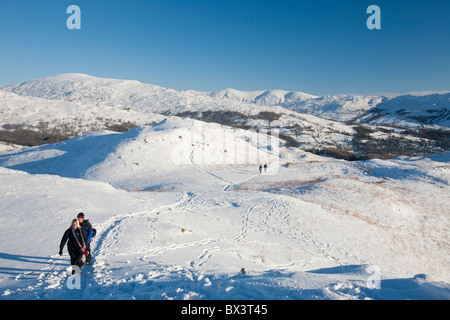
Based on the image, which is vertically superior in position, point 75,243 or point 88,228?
point 88,228

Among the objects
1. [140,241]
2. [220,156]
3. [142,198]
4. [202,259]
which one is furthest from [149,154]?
[202,259]

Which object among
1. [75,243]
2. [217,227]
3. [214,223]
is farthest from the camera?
[214,223]

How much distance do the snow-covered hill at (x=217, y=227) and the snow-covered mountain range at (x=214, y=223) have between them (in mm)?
94

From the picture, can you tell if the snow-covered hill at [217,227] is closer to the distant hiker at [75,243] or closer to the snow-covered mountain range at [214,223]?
the snow-covered mountain range at [214,223]

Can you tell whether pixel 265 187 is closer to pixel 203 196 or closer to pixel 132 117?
pixel 203 196

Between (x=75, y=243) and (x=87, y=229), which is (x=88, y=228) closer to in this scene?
(x=87, y=229)

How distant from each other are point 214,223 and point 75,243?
1042 cm

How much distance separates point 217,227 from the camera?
685 inches

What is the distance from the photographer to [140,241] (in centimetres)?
1326

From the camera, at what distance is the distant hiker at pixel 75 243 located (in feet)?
29.6

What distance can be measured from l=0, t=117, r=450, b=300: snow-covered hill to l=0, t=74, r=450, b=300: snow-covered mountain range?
0.09 m

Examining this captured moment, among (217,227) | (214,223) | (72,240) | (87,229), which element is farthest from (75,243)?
(214,223)

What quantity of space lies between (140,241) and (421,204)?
33699 millimetres

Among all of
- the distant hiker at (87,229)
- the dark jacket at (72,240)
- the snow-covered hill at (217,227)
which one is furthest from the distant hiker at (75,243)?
the snow-covered hill at (217,227)
